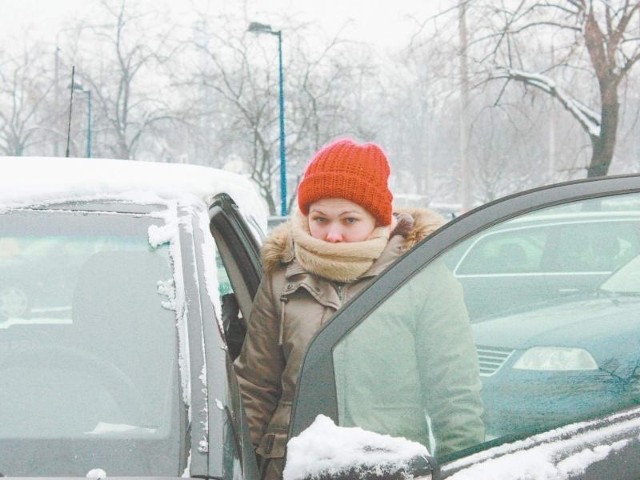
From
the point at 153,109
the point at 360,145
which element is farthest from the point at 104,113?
the point at 360,145

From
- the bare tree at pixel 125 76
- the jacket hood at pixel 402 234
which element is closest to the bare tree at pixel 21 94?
the bare tree at pixel 125 76

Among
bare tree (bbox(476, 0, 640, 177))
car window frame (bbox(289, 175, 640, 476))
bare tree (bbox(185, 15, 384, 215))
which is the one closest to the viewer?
car window frame (bbox(289, 175, 640, 476))

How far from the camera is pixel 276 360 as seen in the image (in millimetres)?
2211

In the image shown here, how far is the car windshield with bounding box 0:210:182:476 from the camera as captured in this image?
1.55 metres

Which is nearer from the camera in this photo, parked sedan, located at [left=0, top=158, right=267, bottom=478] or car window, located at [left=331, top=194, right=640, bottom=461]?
parked sedan, located at [left=0, top=158, right=267, bottom=478]

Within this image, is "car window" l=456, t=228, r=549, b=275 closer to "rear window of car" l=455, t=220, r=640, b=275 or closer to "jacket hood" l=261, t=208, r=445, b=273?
"rear window of car" l=455, t=220, r=640, b=275

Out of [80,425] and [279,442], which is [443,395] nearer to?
[279,442]

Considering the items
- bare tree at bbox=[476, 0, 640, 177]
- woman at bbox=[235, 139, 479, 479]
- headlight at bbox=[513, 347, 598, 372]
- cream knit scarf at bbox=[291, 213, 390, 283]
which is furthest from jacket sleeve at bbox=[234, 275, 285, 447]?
bare tree at bbox=[476, 0, 640, 177]

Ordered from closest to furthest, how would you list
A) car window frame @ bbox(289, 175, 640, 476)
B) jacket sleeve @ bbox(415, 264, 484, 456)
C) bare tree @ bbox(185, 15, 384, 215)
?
car window frame @ bbox(289, 175, 640, 476)
jacket sleeve @ bbox(415, 264, 484, 456)
bare tree @ bbox(185, 15, 384, 215)

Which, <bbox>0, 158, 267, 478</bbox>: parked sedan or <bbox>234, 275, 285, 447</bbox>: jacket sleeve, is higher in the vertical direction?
<bbox>0, 158, 267, 478</bbox>: parked sedan

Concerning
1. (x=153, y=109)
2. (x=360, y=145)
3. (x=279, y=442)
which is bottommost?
(x=153, y=109)

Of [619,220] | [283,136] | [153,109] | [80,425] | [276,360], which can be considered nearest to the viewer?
[80,425]

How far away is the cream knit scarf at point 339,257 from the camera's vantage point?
2.07m

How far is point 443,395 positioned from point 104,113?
21663 mm
